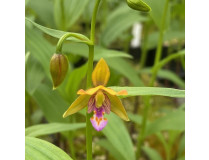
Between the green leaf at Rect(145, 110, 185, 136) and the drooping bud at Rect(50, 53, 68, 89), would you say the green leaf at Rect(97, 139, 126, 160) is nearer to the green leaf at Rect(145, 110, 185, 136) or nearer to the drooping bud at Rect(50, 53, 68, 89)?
the green leaf at Rect(145, 110, 185, 136)

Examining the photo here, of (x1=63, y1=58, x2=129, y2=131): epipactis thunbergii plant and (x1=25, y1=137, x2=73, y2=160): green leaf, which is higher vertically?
(x1=63, y1=58, x2=129, y2=131): epipactis thunbergii plant

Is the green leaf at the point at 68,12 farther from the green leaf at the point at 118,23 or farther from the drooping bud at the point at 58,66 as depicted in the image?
the drooping bud at the point at 58,66

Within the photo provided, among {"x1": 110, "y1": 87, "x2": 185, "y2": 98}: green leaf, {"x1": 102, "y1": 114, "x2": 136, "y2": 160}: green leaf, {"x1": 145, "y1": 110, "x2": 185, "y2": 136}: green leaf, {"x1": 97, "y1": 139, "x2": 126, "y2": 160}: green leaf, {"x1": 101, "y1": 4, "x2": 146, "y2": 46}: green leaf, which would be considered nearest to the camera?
{"x1": 110, "y1": 87, "x2": 185, "y2": 98}: green leaf

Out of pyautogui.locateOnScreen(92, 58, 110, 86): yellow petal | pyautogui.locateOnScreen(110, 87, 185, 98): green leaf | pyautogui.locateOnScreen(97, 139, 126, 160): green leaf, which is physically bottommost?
pyautogui.locateOnScreen(97, 139, 126, 160): green leaf

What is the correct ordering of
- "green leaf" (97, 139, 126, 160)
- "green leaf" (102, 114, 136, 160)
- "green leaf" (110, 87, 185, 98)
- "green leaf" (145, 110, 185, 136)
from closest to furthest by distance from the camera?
"green leaf" (110, 87, 185, 98), "green leaf" (102, 114, 136, 160), "green leaf" (145, 110, 185, 136), "green leaf" (97, 139, 126, 160)

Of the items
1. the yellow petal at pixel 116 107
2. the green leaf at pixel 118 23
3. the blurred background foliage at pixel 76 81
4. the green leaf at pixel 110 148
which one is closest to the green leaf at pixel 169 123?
the blurred background foliage at pixel 76 81

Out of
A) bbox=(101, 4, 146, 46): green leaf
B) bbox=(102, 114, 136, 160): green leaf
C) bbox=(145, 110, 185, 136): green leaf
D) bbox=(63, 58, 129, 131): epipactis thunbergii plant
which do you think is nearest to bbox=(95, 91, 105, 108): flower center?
bbox=(63, 58, 129, 131): epipactis thunbergii plant

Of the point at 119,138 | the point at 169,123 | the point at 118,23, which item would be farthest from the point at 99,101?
the point at 118,23
